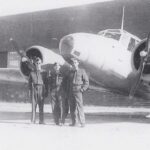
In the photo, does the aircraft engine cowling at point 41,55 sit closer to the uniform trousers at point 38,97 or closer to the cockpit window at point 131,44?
the uniform trousers at point 38,97

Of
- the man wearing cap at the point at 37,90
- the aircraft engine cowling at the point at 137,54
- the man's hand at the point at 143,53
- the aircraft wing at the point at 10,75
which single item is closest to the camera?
the man's hand at the point at 143,53

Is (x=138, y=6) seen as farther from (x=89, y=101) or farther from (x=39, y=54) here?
(x=39, y=54)

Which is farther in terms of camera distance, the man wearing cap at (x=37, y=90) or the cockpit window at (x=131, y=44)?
the cockpit window at (x=131, y=44)

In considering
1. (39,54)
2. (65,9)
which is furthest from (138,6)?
(39,54)

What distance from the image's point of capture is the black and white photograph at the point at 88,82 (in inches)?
302

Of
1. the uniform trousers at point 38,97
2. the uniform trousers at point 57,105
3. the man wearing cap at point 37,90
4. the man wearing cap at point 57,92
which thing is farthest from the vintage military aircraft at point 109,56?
the uniform trousers at point 38,97

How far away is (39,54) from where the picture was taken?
44.6 ft

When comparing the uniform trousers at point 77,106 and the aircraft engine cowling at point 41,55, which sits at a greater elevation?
the aircraft engine cowling at point 41,55

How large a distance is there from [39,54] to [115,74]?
3257 millimetres

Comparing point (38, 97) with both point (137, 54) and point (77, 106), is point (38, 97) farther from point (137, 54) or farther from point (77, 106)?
point (137, 54)

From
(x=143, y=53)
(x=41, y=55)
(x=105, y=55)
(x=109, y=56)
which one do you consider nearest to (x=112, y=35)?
(x=109, y=56)

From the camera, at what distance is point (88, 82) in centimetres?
1020

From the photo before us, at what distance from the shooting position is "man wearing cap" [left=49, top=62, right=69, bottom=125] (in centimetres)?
1072

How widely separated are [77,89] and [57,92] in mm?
862
